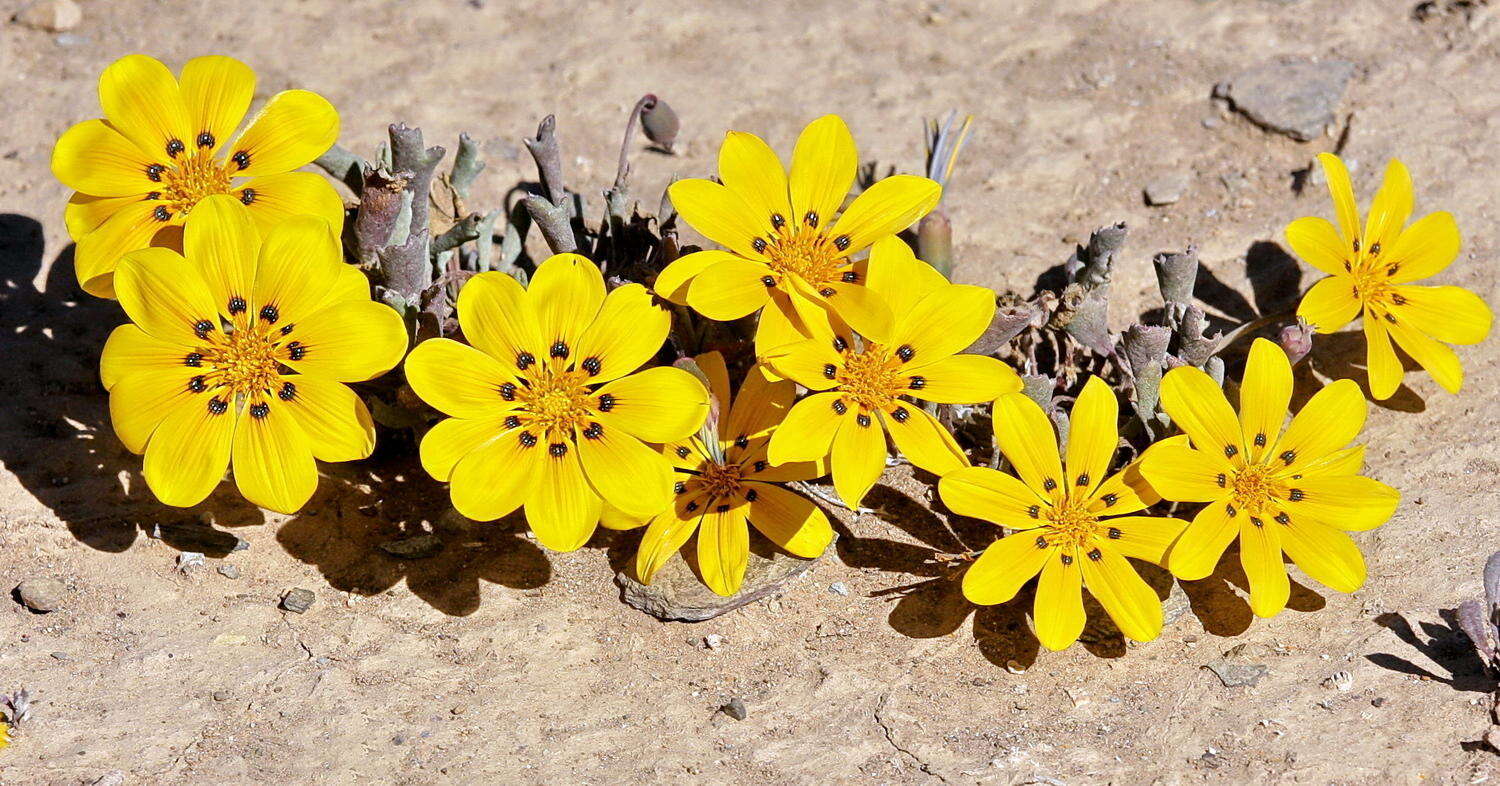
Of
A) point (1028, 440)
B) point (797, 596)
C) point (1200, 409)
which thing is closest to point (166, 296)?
point (797, 596)

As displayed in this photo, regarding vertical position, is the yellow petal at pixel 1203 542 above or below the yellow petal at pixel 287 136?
below

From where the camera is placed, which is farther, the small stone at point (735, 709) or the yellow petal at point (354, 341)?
the small stone at point (735, 709)

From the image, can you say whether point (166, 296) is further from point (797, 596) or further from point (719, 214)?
point (797, 596)

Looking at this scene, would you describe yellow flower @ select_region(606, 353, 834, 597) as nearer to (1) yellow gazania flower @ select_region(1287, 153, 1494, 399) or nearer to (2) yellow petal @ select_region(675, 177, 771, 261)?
(2) yellow petal @ select_region(675, 177, 771, 261)

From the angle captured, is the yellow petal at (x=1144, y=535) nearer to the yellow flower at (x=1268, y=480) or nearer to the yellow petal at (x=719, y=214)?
the yellow flower at (x=1268, y=480)

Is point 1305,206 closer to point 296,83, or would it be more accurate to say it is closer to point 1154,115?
point 1154,115

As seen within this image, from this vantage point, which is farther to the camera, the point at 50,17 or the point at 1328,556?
the point at 50,17

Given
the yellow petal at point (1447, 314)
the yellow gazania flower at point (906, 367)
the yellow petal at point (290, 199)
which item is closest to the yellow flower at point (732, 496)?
the yellow gazania flower at point (906, 367)

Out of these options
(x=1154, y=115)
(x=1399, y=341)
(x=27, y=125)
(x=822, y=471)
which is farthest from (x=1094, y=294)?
(x=27, y=125)
